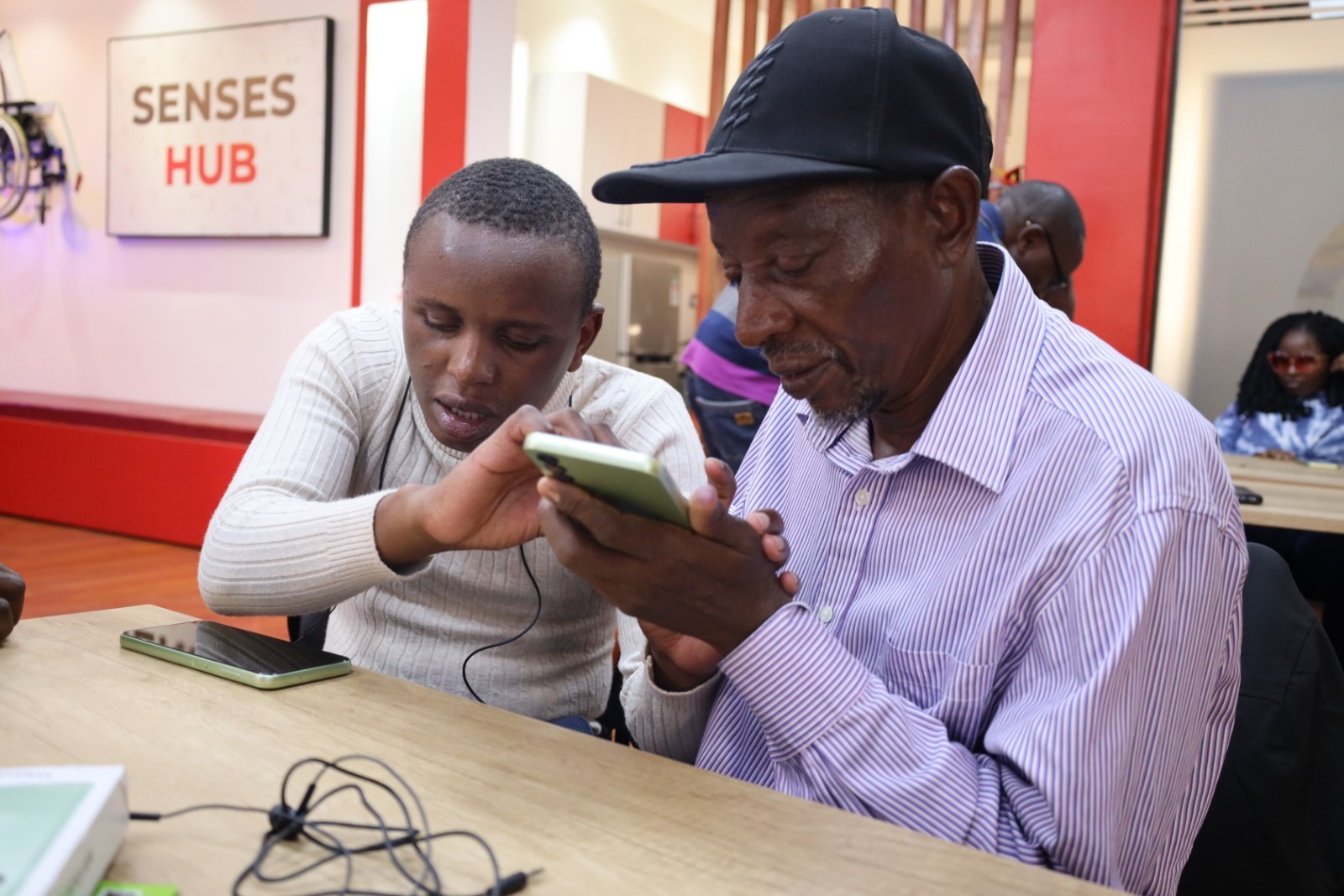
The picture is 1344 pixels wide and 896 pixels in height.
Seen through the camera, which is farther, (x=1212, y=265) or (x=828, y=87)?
(x=1212, y=265)

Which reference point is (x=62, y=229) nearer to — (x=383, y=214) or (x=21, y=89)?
(x=21, y=89)

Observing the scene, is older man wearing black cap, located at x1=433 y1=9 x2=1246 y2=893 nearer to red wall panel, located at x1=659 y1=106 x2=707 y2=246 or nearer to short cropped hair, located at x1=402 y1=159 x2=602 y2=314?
short cropped hair, located at x1=402 y1=159 x2=602 y2=314

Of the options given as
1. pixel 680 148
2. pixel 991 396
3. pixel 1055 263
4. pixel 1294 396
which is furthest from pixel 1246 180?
pixel 991 396

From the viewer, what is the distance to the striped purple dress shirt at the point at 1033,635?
872mm

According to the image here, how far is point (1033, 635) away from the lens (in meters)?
0.95

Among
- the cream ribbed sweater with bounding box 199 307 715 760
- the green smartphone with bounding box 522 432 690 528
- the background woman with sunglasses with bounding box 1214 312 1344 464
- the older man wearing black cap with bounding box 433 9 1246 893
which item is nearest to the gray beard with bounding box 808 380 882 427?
the older man wearing black cap with bounding box 433 9 1246 893

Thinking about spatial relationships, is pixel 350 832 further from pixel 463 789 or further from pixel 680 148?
pixel 680 148

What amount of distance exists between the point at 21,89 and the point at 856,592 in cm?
764

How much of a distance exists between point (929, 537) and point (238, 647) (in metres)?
0.76

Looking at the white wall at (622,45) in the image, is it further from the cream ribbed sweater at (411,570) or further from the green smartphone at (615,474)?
the green smartphone at (615,474)

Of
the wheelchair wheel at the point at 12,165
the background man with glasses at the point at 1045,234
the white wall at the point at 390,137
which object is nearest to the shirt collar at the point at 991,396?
the background man with glasses at the point at 1045,234

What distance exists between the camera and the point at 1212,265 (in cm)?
471

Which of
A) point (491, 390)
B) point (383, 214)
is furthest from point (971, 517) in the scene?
point (383, 214)

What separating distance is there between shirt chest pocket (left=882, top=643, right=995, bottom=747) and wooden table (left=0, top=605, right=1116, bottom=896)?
7.8 inches
